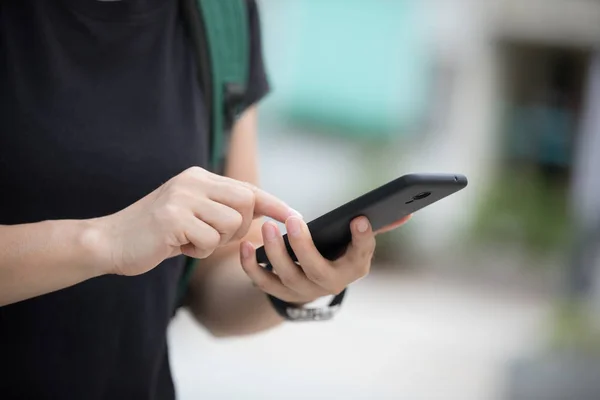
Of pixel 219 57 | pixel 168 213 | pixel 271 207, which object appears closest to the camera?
pixel 168 213

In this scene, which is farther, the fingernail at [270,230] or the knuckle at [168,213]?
the fingernail at [270,230]

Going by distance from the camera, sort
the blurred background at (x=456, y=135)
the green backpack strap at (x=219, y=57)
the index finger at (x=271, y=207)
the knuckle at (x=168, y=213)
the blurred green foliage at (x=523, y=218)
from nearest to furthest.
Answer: the knuckle at (x=168, y=213) → the index finger at (x=271, y=207) → the green backpack strap at (x=219, y=57) → the blurred background at (x=456, y=135) → the blurred green foliage at (x=523, y=218)

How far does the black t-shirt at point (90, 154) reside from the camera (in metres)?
0.89

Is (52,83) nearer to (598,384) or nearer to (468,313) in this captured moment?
(598,384)

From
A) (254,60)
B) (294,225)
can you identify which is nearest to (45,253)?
(294,225)

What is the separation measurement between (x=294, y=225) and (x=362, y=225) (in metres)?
0.08

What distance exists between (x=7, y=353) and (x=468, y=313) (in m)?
4.87

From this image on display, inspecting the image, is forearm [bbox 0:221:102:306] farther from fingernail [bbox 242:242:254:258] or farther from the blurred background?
the blurred background

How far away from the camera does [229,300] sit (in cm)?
113

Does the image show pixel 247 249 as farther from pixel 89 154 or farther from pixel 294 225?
pixel 89 154

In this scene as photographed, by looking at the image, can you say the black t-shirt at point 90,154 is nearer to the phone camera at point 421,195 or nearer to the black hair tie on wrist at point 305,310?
the black hair tie on wrist at point 305,310

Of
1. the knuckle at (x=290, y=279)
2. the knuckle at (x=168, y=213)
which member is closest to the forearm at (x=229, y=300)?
the knuckle at (x=290, y=279)

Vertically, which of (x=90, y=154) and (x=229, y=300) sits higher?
(x=90, y=154)

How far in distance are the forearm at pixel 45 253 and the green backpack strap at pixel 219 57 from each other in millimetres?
310
